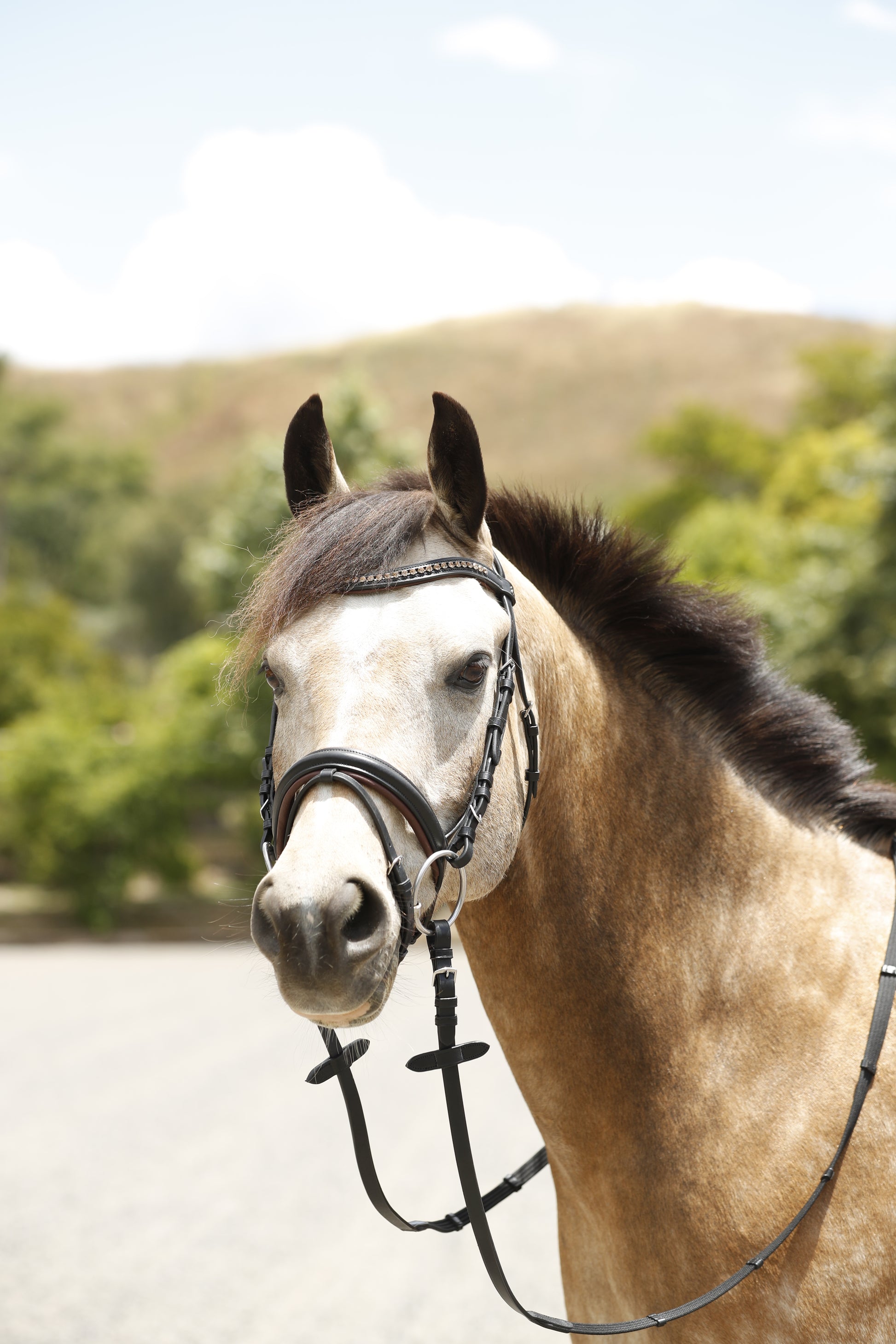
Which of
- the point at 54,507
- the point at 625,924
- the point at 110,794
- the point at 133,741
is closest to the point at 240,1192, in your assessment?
the point at 625,924

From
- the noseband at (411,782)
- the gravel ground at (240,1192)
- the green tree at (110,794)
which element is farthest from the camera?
the green tree at (110,794)

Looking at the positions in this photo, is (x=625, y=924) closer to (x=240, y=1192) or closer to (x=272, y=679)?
(x=272, y=679)

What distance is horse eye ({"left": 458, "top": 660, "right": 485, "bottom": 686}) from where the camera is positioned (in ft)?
5.44

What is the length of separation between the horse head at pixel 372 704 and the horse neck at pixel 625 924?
205mm

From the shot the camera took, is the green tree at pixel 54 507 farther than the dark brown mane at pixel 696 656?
Yes

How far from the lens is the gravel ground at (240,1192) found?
4328 mm

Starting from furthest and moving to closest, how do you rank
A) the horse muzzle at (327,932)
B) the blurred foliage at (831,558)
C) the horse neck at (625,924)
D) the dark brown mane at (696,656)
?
1. the blurred foliage at (831,558)
2. the dark brown mane at (696,656)
3. the horse neck at (625,924)
4. the horse muzzle at (327,932)

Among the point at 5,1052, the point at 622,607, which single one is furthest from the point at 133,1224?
the point at 622,607

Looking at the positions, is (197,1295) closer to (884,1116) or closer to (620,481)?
(884,1116)

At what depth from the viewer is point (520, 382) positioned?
114625 millimetres

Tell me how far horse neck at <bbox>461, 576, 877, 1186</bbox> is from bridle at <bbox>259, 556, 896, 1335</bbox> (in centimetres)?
13

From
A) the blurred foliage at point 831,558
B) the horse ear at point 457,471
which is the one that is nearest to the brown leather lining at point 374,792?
the horse ear at point 457,471

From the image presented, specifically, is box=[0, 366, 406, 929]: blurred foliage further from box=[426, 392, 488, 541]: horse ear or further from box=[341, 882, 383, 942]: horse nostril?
box=[341, 882, 383, 942]: horse nostril

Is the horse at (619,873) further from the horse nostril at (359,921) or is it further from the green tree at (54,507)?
the green tree at (54,507)
